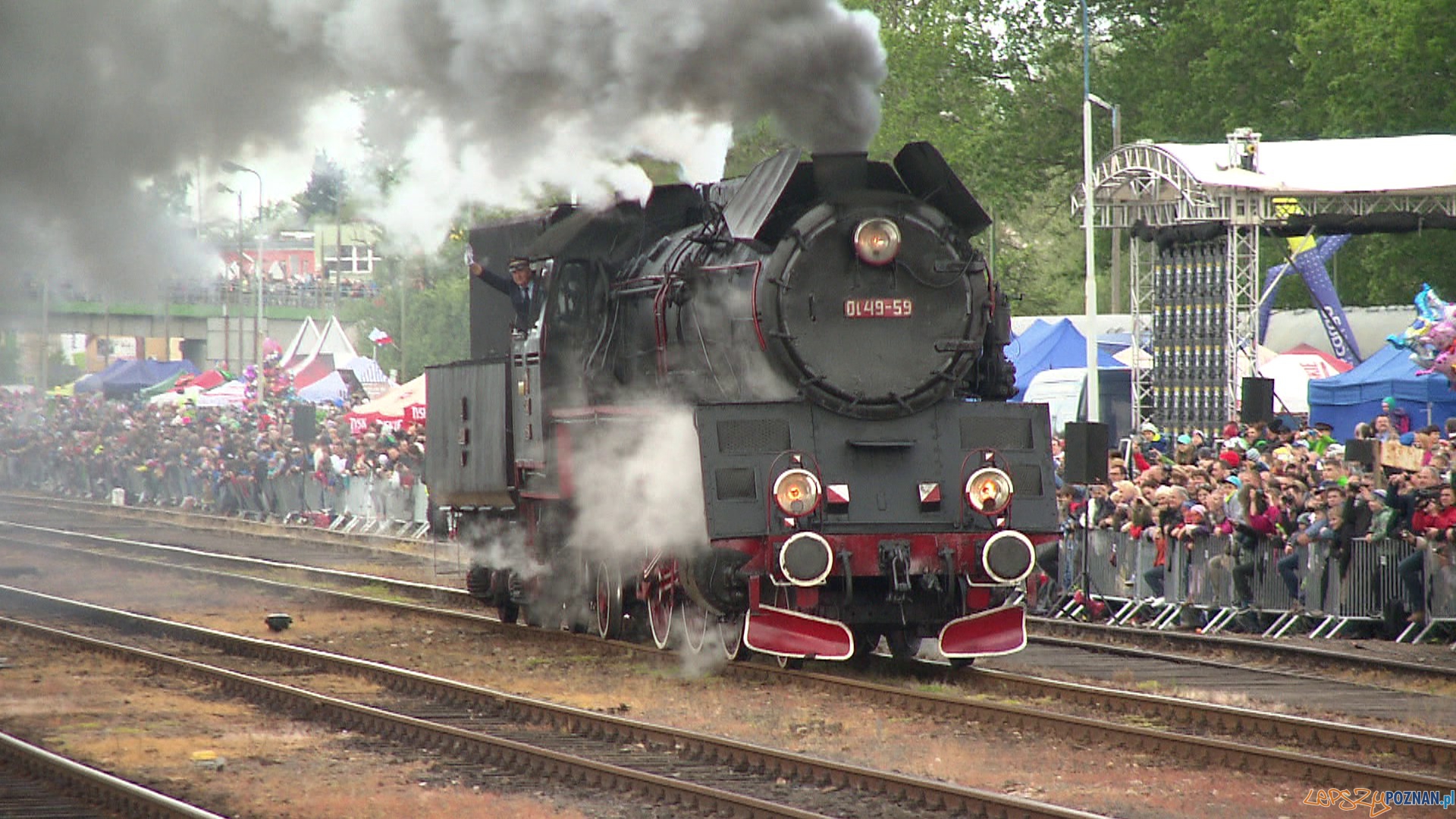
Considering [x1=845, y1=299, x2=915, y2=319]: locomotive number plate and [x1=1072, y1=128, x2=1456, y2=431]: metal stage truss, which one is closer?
[x1=845, y1=299, x2=915, y2=319]: locomotive number plate

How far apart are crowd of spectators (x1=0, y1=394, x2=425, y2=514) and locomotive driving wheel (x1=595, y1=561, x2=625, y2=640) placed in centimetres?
1256

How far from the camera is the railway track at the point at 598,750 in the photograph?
9.06 meters

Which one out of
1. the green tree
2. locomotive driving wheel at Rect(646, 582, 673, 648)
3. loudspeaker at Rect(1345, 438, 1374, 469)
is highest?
the green tree

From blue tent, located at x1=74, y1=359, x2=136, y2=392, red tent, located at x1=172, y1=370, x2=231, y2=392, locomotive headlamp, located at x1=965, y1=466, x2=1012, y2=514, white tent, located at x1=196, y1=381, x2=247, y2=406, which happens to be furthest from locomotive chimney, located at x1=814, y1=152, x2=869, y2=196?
blue tent, located at x1=74, y1=359, x2=136, y2=392

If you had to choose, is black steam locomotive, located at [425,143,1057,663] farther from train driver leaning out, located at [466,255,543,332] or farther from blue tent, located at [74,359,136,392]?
blue tent, located at [74,359,136,392]

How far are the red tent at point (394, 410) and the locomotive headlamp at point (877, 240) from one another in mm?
21288

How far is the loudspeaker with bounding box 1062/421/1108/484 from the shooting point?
17156mm

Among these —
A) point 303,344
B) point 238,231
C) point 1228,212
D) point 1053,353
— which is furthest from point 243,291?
point 1228,212

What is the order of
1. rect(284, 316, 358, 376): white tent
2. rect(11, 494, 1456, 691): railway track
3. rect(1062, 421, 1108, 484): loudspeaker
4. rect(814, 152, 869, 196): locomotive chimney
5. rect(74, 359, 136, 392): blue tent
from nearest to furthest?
rect(814, 152, 869, 196): locomotive chimney
rect(11, 494, 1456, 691): railway track
rect(1062, 421, 1108, 484): loudspeaker
rect(284, 316, 358, 376): white tent
rect(74, 359, 136, 392): blue tent

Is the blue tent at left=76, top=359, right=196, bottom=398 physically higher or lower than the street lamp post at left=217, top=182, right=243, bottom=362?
lower

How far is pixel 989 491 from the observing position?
12.6 metres

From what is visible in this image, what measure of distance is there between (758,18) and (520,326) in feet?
13.2

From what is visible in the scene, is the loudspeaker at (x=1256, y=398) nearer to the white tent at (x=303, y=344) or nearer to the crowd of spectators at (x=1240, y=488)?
the crowd of spectators at (x=1240, y=488)

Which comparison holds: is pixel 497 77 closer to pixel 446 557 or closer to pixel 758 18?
pixel 758 18
